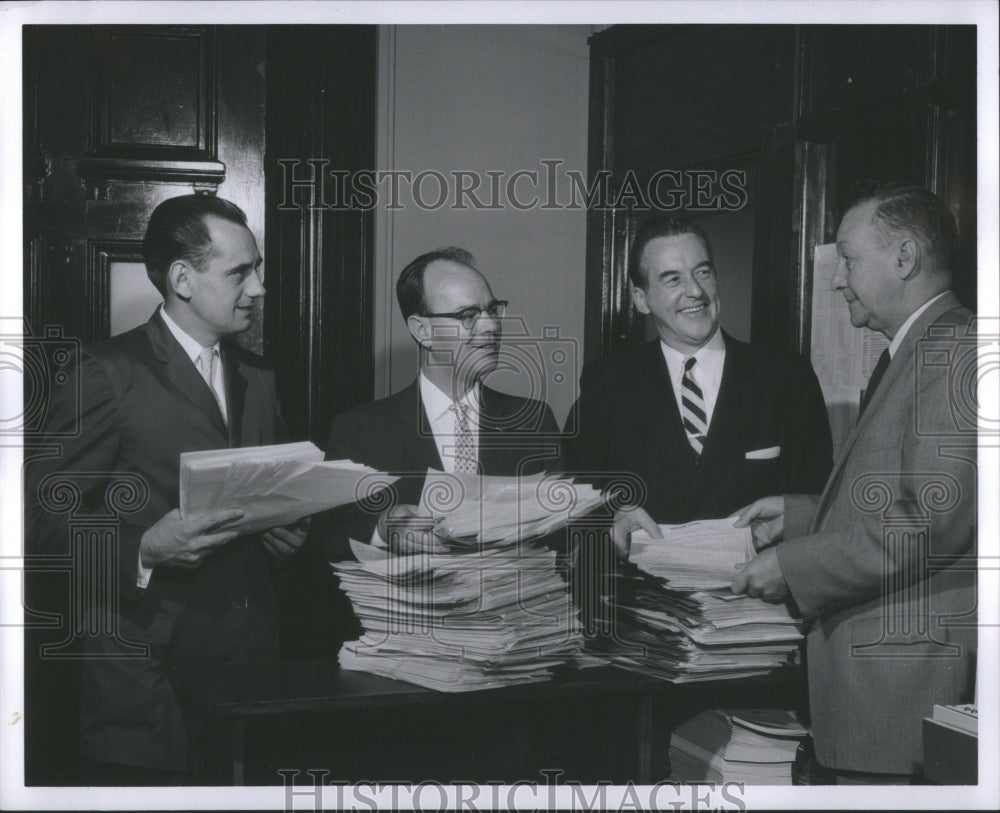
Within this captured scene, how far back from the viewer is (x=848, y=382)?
2.28m

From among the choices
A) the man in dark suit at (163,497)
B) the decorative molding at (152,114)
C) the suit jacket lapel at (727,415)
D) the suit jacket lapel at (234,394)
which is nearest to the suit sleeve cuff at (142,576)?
Result: the man in dark suit at (163,497)

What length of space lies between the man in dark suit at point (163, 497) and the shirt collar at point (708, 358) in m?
0.87

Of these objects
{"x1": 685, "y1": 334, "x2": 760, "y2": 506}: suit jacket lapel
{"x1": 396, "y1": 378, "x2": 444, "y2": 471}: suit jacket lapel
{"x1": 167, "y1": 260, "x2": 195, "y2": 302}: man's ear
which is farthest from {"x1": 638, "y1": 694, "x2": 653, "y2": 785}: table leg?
{"x1": 167, "y1": 260, "x2": 195, "y2": 302}: man's ear

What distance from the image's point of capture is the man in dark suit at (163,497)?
85.4 inches

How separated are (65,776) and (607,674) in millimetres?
1124

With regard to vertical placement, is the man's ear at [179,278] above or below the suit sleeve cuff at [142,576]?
above

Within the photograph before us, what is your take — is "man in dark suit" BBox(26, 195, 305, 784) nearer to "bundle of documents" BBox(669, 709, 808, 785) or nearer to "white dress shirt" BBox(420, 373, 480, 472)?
Answer: "white dress shirt" BBox(420, 373, 480, 472)

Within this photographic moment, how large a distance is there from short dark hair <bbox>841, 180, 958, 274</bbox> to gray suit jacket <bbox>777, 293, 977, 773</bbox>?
9 cm

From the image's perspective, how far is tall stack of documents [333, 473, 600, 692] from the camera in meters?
2.04

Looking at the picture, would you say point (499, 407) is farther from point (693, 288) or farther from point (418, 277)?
point (693, 288)

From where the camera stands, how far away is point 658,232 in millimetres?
2277

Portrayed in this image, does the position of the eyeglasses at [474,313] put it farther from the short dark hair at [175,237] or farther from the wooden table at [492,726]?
the wooden table at [492,726]

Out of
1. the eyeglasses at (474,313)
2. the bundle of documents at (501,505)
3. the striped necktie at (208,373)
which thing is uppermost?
the eyeglasses at (474,313)

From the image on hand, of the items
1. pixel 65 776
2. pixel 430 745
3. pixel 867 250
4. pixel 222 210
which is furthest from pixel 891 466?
pixel 65 776
